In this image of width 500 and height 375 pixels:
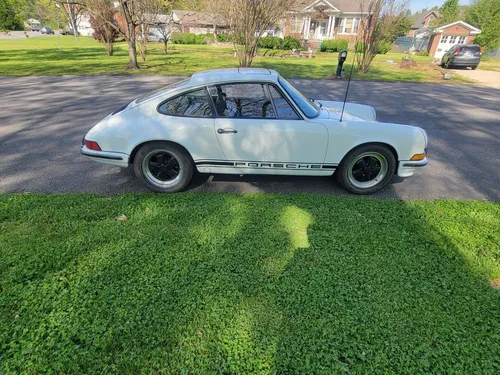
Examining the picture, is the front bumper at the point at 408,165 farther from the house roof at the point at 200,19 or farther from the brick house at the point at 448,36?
the brick house at the point at 448,36

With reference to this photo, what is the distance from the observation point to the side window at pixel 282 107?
3574mm

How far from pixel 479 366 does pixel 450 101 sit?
1147cm

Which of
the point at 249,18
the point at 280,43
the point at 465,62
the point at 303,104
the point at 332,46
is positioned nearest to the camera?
the point at 303,104

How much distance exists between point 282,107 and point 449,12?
78.3 meters

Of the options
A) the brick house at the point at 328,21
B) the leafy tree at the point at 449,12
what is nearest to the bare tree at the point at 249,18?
the brick house at the point at 328,21

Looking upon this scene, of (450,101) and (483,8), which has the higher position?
(483,8)

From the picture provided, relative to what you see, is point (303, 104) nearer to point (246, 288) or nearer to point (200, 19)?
point (246, 288)

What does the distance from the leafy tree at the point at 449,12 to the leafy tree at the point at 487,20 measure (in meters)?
2.89

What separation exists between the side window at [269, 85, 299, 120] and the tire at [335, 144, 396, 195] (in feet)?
2.98

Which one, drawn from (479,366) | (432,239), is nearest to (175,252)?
(479,366)

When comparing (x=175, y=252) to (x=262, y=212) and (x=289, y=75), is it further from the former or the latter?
(x=289, y=75)

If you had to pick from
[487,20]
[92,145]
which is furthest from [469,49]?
[487,20]

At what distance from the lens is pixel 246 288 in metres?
2.39

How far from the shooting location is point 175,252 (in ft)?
9.10
